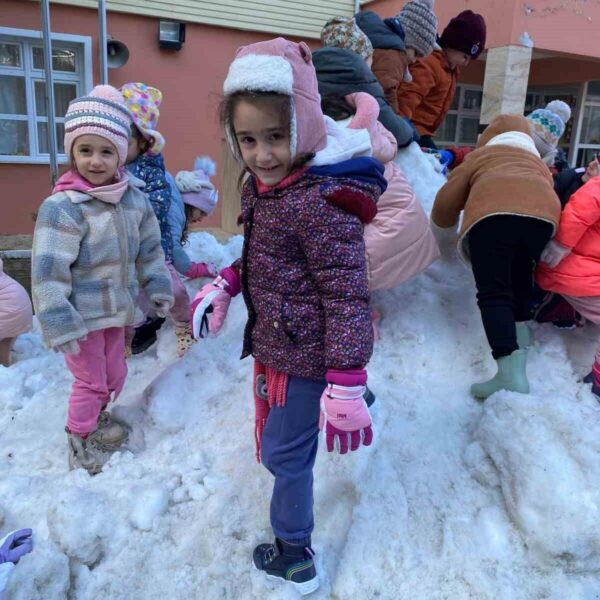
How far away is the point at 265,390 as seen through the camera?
7.50 feet

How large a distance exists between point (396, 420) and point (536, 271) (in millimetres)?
1145

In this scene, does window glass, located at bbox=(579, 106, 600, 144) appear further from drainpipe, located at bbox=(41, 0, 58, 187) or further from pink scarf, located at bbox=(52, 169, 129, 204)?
pink scarf, located at bbox=(52, 169, 129, 204)

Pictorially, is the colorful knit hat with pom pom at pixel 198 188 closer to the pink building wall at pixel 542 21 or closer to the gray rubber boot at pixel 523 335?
the gray rubber boot at pixel 523 335

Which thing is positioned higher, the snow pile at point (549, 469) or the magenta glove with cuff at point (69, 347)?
the magenta glove with cuff at point (69, 347)

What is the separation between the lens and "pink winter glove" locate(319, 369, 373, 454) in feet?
5.92

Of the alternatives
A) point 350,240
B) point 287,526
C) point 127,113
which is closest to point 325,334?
point 350,240

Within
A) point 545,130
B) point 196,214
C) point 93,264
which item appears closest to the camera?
point 93,264

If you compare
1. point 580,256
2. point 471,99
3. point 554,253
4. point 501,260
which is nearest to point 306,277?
point 501,260

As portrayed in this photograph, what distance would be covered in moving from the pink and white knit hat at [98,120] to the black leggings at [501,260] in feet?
5.96

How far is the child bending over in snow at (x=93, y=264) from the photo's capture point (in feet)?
8.35

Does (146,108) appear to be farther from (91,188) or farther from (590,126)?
(590,126)

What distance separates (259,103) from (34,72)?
28.9ft

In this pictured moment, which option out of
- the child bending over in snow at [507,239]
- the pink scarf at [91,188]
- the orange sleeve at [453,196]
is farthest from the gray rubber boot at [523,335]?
the pink scarf at [91,188]

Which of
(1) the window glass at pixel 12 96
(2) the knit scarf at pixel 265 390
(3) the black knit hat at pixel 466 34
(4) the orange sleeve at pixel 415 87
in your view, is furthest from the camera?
(1) the window glass at pixel 12 96
